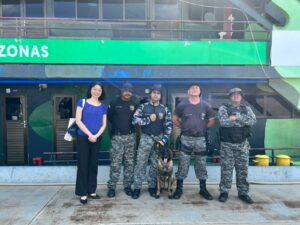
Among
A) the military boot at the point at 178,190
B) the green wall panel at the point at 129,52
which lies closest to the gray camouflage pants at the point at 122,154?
the military boot at the point at 178,190

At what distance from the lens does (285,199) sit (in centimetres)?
482

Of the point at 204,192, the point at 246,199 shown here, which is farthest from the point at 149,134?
the point at 246,199

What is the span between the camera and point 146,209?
436cm

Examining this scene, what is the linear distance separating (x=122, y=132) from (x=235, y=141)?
1735mm

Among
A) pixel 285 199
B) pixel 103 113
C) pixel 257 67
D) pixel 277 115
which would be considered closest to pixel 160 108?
pixel 103 113

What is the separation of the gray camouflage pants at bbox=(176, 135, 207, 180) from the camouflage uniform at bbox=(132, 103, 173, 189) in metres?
0.31

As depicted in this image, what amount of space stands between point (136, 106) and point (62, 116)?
355 centimetres

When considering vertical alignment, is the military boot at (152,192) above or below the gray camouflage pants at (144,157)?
below

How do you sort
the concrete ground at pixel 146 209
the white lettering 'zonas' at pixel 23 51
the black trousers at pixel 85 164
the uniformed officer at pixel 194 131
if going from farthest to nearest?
1. the white lettering 'zonas' at pixel 23 51
2. the uniformed officer at pixel 194 131
3. the black trousers at pixel 85 164
4. the concrete ground at pixel 146 209

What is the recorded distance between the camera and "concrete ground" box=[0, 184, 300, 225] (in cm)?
398

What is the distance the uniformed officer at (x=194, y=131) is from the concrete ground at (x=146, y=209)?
15.0 inches

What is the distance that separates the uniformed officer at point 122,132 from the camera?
15.5ft

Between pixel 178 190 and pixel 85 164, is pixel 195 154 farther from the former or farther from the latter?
pixel 85 164

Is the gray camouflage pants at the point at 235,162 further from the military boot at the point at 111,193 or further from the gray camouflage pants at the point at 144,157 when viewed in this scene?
the military boot at the point at 111,193
